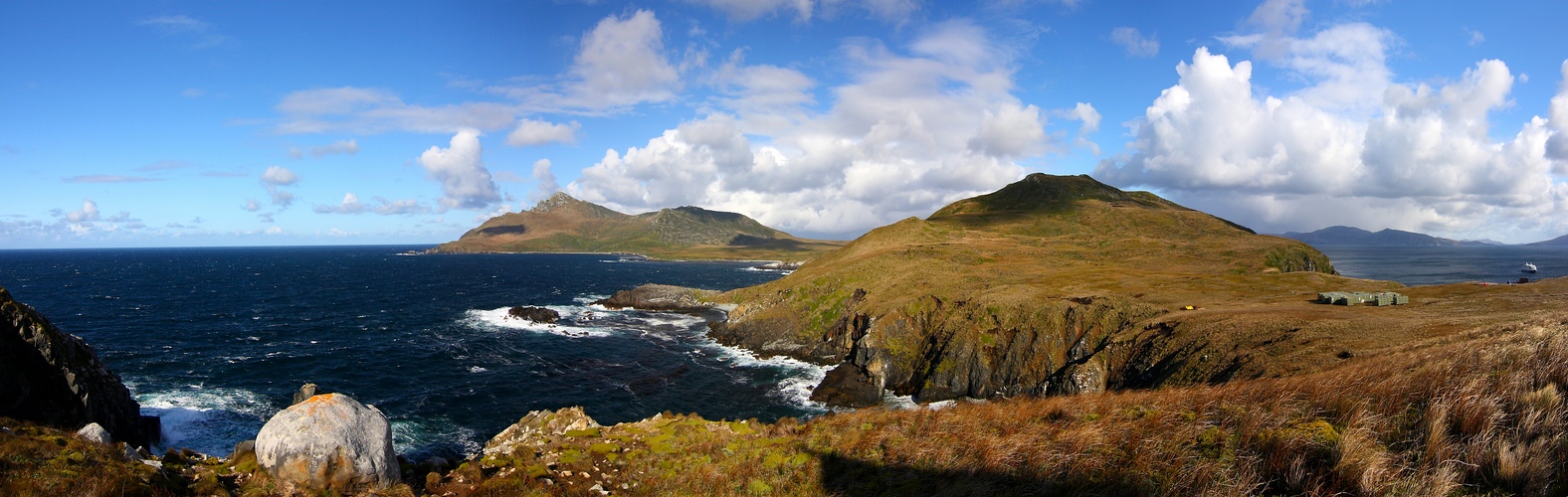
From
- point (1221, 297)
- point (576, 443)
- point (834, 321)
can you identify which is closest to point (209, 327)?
point (834, 321)

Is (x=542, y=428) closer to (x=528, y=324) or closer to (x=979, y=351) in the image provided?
(x=979, y=351)

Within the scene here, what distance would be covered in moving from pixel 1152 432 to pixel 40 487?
2145 cm

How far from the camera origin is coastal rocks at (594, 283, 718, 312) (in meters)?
98.2

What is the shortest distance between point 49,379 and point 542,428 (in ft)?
76.6

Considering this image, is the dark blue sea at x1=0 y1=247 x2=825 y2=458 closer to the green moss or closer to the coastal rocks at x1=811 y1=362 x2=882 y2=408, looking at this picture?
the coastal rocks at x1=811 y1=362 x2=882 y2=408

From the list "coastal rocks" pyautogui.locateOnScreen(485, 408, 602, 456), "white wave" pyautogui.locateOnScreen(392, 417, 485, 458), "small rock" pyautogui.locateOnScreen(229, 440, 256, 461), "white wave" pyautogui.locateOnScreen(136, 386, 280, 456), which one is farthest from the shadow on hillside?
"white wave" pyautogui.locateOnScreen(136, 386, 280, 456)

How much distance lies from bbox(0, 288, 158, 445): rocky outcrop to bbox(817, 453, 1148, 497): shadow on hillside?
3374 centimetres

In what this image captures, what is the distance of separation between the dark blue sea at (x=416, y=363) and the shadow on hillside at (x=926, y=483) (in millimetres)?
28915

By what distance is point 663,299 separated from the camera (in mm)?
99875

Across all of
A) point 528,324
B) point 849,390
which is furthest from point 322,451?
point 528,324

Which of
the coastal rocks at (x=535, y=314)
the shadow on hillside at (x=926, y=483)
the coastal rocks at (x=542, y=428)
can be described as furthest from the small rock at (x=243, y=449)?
the coastal rocks at (x=535, y=314)

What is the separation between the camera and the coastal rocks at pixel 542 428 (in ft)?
73.0

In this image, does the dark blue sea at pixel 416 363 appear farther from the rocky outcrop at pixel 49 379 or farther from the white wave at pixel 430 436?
the rocky outcrop at pixel 49 379

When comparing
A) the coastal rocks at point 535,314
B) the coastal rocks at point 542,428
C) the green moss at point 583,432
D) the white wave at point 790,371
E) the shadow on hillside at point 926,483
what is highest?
the shadow on hillside at point 926,483
